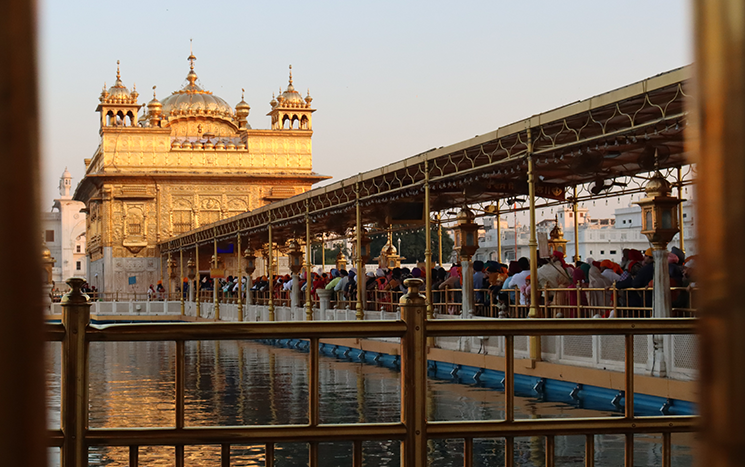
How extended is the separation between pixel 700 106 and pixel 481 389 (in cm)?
1394

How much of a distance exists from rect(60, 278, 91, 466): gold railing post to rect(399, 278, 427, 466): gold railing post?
1.43 m

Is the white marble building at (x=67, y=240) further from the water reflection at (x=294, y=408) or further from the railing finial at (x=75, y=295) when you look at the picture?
the railing finial at (x=75, y=295)

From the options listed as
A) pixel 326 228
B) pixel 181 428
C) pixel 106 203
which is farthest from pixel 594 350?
pixel 106 203

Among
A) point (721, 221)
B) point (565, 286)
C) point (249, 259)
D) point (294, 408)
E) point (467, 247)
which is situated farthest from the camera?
point (249, 259)

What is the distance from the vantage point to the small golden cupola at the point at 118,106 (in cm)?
5991

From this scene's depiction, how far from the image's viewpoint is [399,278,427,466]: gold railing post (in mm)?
4086

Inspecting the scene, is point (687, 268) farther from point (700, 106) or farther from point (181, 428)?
point (700, 106)

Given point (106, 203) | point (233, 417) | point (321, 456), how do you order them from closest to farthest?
point (321, 456) → point (233, 417) → point (106, 203)

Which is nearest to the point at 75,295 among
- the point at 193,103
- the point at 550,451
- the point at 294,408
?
the point at 550,451

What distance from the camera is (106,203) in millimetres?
58156

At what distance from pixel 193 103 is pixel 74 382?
63.1 meters

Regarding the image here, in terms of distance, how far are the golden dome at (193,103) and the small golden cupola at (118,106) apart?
371 centimetres

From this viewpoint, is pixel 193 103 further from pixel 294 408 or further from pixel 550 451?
pixel 550 451

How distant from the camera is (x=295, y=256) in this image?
26906 millimetres
